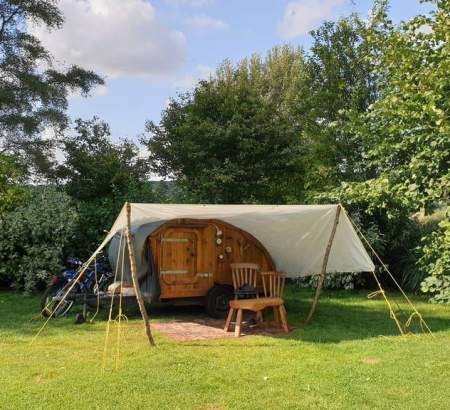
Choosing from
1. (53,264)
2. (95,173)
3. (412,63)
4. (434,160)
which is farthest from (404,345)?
(95,173)

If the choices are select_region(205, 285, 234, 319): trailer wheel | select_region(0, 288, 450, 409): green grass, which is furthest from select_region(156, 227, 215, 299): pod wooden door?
select_region(0, 288, 450, 409): green grass

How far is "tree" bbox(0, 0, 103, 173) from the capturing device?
16.6 metres

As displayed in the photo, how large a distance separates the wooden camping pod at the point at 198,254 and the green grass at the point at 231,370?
105cm

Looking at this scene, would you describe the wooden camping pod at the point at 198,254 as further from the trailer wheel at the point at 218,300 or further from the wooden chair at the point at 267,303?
the wooden chair at the point at 267,303

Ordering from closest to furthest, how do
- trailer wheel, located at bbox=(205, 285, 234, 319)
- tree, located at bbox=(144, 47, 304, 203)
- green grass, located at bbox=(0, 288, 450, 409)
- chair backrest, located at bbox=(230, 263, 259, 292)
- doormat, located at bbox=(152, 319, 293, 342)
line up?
green grass, located at bbox=(0, 288, 450, 409) → doormat, located at bbox=(152, 319, 293, 342) → chair backrest, located at bbox=(230, 263, 259, 292) → trailer wheel, located at bbox=(205, 285, 234, 319) → tree, located at bbox=(144, 47, 304, 203)

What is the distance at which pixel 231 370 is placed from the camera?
5.76 m

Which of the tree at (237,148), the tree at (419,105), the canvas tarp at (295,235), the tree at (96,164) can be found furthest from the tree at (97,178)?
the tree at (419,105)

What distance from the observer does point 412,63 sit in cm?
929

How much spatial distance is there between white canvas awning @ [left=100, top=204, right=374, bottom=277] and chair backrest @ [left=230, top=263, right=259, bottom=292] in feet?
1.79

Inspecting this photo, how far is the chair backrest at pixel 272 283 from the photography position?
8875 millimetres

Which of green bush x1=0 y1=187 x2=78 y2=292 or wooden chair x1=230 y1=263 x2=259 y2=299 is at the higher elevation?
green bush x1=0 y1=187 x2=78 y2=292

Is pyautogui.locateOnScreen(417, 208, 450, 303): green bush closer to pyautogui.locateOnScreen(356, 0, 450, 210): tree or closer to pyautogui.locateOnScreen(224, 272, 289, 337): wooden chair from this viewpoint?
pyautogui.locateOnScreen(356, 0, 450, 210): tree

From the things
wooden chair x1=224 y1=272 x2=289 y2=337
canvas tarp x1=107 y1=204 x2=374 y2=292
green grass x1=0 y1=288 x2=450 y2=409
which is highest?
canvas tarp x1=107 y1=204 x2=374 y2=292

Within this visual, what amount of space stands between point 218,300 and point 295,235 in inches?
68.1
